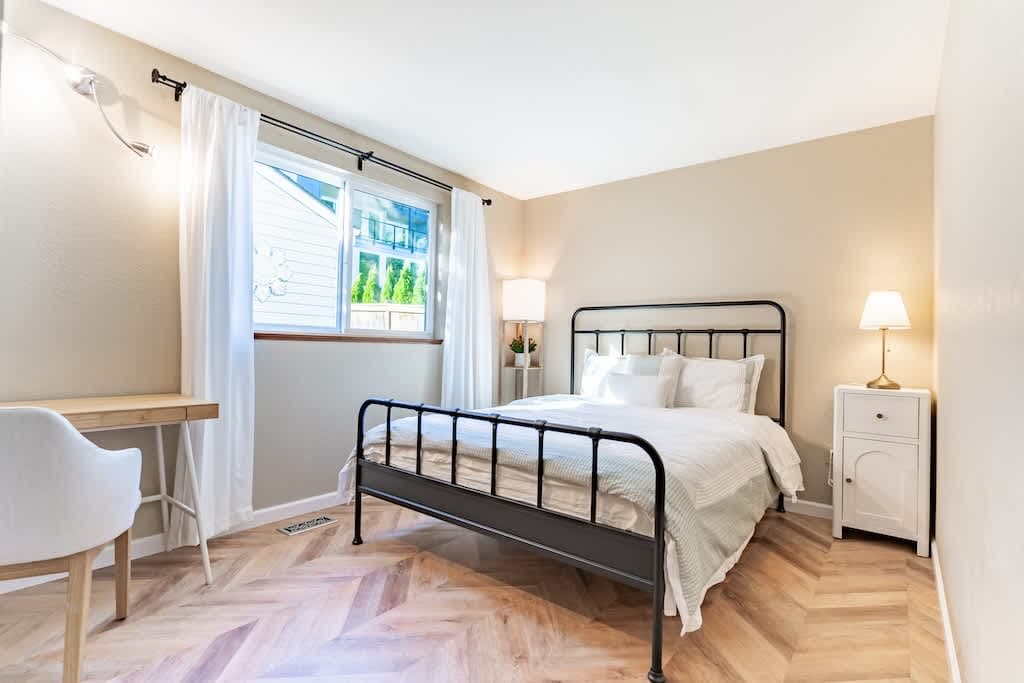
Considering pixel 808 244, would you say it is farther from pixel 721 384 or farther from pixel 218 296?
pixel 218 296

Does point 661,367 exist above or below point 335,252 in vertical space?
below

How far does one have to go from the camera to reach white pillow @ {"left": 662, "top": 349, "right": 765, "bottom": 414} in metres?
3.12

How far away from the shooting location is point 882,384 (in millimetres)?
2738

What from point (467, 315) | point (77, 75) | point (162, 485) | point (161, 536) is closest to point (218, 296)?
point (162, 485)

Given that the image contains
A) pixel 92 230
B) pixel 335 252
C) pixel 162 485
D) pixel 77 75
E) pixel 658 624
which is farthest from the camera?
pixel 335 252

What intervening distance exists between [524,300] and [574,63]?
2.12m

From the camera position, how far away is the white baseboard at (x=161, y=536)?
2.05m

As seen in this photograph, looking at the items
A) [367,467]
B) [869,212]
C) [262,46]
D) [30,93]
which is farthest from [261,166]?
[869,212]

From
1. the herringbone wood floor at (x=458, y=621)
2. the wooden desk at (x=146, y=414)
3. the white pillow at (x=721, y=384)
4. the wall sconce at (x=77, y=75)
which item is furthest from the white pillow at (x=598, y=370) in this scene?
the wall sconce at (x=77, y=75)

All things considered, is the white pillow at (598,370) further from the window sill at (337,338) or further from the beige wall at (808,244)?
the window sill at (337,338)

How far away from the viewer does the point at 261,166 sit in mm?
2934

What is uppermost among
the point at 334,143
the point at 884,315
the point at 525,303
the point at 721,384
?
the point at 334,143

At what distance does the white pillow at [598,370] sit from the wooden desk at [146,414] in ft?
7.80

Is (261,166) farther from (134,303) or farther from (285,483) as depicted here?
(285,483)
